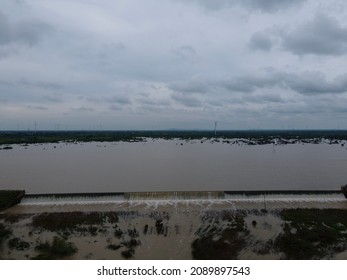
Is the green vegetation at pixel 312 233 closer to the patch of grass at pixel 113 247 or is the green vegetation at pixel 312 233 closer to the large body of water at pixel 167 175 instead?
the patch of grass at pixel 113 247

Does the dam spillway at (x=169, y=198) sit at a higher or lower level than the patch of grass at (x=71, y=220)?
higher

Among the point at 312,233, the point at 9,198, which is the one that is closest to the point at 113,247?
the point at 312,233

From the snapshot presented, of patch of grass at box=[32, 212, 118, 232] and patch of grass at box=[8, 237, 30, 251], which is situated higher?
patch of grass at box=[32, 212, 118, 232]

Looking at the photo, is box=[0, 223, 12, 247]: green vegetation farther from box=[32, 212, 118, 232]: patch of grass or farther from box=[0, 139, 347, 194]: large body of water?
box=[0, 139, 347, 194]: large body of water

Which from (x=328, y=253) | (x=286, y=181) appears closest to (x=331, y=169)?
(x=286, y=181)

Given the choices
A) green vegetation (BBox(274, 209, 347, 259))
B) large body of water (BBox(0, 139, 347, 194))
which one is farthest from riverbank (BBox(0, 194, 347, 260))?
large body of water (BBox(0, 139, 347, 194))

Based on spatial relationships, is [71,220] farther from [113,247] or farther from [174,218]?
[174,218]

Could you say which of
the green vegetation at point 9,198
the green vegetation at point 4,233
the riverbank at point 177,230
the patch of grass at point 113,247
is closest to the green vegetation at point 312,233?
the riverbank at point 177,230
